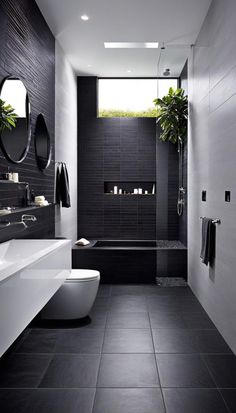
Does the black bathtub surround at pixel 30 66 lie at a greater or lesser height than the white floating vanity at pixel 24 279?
greater

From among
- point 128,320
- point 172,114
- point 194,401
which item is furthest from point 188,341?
point 172,114

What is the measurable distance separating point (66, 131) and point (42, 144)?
1401mm

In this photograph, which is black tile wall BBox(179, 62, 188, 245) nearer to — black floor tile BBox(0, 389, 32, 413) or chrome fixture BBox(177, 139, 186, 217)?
chrome fixture BBox(177, 139, 186, 217)

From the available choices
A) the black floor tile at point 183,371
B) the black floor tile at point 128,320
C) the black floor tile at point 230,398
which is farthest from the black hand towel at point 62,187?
the black floor tile at point 230,398

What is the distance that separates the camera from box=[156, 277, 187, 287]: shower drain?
5.27 m

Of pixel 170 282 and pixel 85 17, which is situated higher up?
pixel 85 17

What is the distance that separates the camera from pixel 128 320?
3.86 metres

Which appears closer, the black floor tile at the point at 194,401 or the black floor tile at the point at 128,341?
the black floor tile at the point at 194,401

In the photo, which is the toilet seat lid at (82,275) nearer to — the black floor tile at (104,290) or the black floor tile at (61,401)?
the black floor tile at (104,290)

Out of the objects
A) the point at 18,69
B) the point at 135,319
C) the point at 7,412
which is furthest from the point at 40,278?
the point at 18,69

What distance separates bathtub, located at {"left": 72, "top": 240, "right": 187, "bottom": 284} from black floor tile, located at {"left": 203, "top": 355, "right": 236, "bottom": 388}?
2.46m

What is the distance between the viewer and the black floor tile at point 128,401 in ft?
7.42

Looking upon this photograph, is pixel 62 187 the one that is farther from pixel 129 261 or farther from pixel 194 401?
pixel 194 401

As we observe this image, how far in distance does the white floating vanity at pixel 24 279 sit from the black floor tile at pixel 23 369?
1.62 feet
